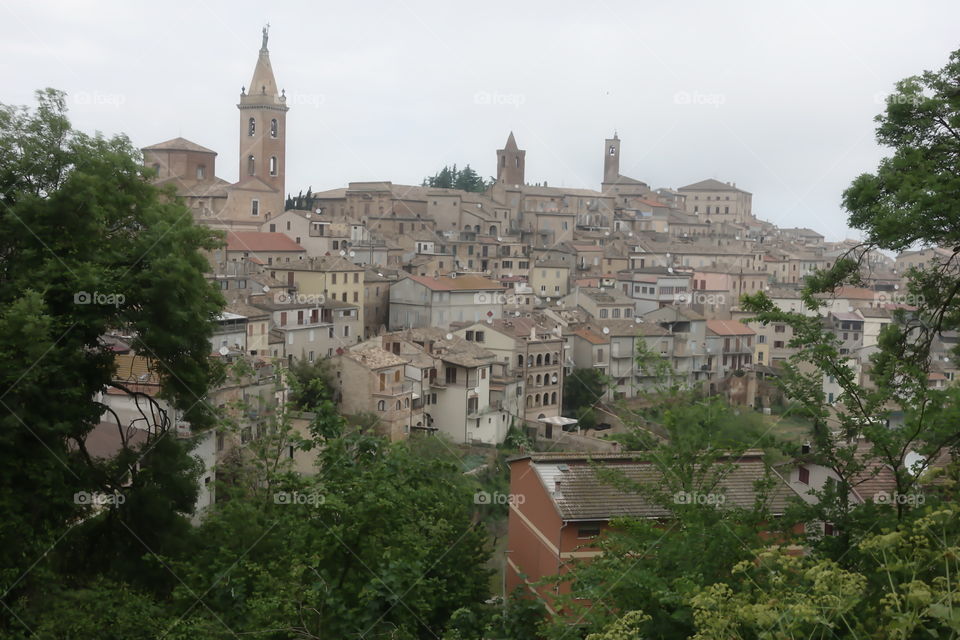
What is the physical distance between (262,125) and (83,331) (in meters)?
57.2

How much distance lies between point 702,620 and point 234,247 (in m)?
42.5

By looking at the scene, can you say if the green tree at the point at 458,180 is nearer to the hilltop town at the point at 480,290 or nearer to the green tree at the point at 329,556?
the hilltop town at the point at 480,290

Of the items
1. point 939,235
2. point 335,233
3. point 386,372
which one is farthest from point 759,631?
point 335,233

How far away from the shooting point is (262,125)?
6506cm

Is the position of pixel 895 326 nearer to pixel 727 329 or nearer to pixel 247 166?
pixel 727 329

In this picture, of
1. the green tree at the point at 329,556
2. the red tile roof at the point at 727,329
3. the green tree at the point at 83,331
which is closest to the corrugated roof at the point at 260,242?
the red tile roof at the point at 727,329

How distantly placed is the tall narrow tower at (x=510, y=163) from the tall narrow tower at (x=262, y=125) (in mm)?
23242

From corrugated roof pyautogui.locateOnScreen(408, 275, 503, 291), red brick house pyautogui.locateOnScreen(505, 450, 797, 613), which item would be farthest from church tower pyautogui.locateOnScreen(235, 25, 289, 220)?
red brick house pyautogui.locateOnScreen(505, 450, 797, 613)

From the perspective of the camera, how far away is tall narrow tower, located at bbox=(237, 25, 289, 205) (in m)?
64.8

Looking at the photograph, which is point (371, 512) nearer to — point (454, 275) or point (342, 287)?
point (342, 287)

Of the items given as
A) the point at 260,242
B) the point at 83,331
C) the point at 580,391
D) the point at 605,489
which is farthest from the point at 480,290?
the point at 83,331

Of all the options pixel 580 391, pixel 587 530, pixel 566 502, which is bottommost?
pixel 580 391

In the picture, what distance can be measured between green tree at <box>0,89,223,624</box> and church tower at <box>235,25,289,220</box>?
53.9 meters

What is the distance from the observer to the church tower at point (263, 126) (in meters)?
64.9
